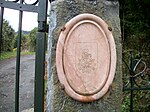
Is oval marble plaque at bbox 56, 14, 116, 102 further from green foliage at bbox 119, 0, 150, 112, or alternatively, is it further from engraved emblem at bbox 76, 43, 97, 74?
green foliage at bbox 119, 0, 150, 112

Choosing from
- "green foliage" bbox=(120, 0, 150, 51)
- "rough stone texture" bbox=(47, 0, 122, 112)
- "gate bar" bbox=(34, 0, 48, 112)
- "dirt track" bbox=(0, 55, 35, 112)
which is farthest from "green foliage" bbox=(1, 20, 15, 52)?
"rough stone texture" bbox=(47, 0, 122, 112)

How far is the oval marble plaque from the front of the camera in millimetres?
1781

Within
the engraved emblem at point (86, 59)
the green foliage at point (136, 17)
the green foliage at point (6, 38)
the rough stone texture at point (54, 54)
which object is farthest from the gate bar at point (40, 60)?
the green foliage at point (6, 38)

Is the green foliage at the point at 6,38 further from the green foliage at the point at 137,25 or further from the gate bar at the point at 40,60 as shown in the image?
the gate bar at the point at 40,60

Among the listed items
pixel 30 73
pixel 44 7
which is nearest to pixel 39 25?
pixel 44 7

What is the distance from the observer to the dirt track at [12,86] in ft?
Answer: 17.7

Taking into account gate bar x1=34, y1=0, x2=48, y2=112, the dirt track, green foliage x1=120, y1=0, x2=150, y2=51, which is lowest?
the dirt track

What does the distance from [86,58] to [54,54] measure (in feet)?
0.68

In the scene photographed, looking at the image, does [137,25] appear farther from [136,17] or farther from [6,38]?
[6,38]

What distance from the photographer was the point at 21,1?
6.48 ft

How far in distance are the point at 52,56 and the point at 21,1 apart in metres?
0.49

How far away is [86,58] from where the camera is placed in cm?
182

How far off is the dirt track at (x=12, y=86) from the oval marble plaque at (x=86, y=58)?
3.27 metres

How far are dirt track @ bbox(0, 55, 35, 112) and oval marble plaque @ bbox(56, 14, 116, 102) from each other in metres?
3.27
